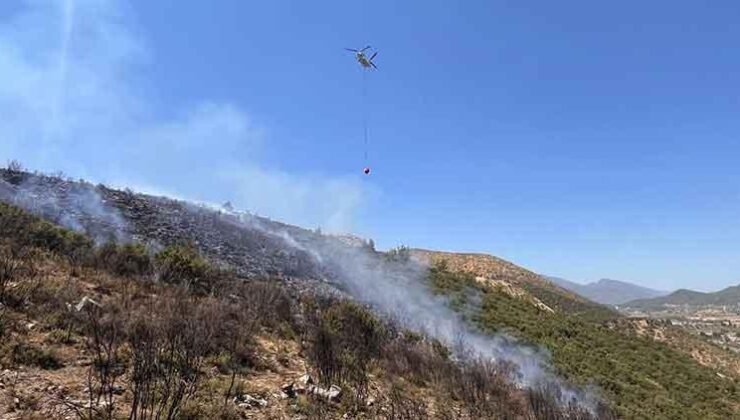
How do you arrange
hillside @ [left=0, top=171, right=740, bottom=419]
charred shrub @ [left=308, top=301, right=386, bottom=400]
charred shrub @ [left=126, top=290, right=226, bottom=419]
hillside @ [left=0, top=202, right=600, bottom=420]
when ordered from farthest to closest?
hillside @ [left=0, top=171, right=740, bottom=419] → charred shrub @ [left=308, top=301, right=386, bottom=400] → hillside @ [left=0, top=202, right=600, bottom=420] → charred shrub @ [left=126, top=290, right=226, bottom=419]

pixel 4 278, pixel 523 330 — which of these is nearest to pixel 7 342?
pixel 4 278

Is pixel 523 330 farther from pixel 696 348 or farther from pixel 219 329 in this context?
pixel 696 348

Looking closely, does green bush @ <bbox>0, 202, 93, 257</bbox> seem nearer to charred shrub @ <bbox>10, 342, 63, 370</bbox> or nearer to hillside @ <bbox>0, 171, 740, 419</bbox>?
hillside @ <bbox>0, 171, 740, 419</bbox>

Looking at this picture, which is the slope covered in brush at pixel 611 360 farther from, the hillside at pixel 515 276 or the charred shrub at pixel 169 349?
the charred shrub at pixel 169 349

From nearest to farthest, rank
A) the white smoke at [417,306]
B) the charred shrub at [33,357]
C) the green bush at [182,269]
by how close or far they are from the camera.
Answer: the charred shrub at [33,357], the green bush at [182,269], the white smoke at [417,306]

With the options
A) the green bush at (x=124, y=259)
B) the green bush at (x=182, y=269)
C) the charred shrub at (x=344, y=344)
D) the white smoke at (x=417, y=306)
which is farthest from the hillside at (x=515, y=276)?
the green bush at (x=124, y=259)

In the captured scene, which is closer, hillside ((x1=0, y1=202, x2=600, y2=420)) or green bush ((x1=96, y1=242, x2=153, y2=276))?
hillside ((x1=0, y1=202, x2=600, y2=420))

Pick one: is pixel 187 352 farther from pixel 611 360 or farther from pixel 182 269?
pixel 611 360

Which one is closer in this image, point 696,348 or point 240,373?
point 240,373

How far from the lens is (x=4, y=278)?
1023 centimetres

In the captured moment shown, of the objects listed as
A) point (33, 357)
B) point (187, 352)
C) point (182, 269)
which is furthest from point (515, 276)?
point (33, 357)

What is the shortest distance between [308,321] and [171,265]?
5.50 metres

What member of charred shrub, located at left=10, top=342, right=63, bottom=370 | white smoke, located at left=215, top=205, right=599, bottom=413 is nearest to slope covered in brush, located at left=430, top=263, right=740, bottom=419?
white smoke, located at left=215, top=205, right=599, bottom=413

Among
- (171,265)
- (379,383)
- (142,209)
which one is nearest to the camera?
(379,383)
